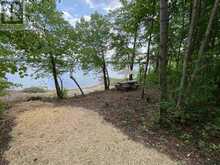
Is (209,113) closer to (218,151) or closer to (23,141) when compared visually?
(218,151)

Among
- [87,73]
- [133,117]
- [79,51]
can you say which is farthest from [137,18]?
[87,73]

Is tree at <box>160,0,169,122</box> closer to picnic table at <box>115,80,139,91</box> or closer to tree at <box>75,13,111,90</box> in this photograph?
picnic table at <box>115,80,139,91</box>

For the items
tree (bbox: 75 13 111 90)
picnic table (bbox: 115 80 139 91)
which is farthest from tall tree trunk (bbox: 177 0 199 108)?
tree (bbox: 75 13 111 90)

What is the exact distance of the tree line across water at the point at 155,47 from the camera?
5199 mm

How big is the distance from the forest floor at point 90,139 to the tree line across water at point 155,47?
810 millimetres

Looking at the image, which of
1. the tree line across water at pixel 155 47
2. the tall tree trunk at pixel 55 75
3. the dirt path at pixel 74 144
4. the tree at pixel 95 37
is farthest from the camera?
the tree at pixel 95 37

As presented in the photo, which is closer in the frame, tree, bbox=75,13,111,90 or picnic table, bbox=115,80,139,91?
picnic table, bbox=115,80,139,91

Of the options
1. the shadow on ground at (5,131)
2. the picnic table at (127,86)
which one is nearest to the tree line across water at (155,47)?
the shadow on ground at (5,131)

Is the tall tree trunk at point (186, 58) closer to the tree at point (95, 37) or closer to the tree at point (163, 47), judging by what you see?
the tree at point (163, 47)

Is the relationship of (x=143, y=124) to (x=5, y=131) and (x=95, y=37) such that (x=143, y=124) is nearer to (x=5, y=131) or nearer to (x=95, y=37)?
(x=5, y=131)

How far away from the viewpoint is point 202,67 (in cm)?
516

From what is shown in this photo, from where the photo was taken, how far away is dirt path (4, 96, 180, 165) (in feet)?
14.9

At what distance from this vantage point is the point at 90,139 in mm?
5305

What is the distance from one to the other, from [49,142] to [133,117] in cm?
234
